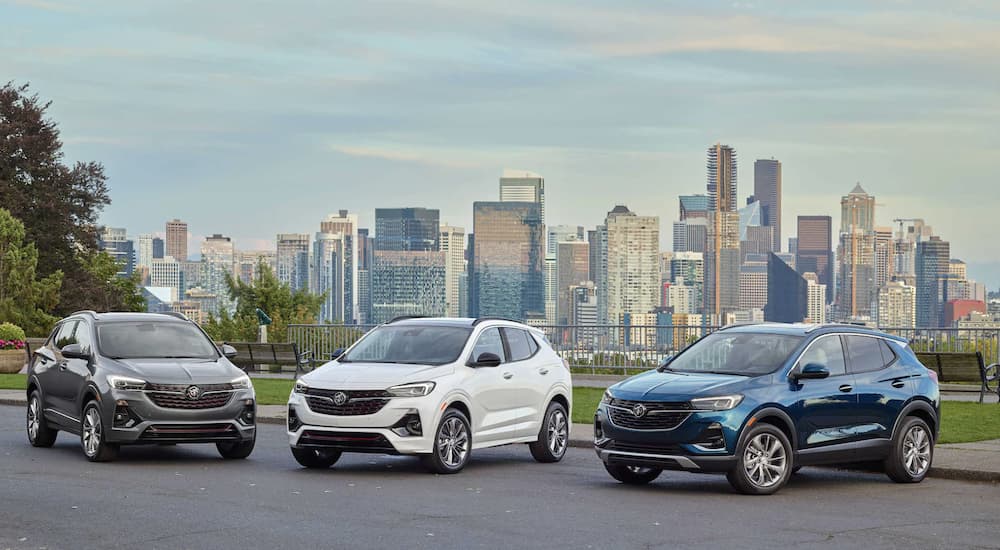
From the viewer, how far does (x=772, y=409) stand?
1448cm

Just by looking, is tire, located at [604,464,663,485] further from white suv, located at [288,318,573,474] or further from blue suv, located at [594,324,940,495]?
white suv, located at [288,318,573,474]

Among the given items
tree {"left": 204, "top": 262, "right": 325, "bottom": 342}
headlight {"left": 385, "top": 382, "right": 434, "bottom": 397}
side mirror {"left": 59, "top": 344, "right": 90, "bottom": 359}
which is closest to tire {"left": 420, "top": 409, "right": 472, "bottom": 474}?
headlight {"left": 385, "top": 382, "right": 434, "bottom": 397}

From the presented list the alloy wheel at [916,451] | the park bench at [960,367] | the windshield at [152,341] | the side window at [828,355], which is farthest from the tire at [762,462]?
the park bench at [960,367]

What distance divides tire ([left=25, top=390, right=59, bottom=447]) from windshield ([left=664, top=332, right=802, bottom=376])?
8.12 meters

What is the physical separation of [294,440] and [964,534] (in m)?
7.17

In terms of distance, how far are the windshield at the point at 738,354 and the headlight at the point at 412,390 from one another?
2.52 metres

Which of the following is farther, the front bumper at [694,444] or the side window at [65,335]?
the side window at [65,335]

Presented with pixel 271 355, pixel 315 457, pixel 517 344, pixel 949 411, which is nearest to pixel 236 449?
pixel 315 457

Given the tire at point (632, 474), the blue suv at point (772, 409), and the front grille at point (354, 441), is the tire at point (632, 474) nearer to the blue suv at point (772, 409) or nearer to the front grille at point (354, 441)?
the blue suv at point (772, 409)

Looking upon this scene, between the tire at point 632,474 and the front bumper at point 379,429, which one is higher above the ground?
the front bumper at point 379,429

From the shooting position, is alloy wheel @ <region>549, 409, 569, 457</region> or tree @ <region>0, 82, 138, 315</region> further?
tree @ <region>0, 82, 138, 315</region>

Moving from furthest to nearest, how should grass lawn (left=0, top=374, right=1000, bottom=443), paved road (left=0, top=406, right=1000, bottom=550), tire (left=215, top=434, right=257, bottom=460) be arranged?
grass lawn (left=0, top=374, right=1000, bottom=443) < tire (left=215, top=434, right=257, bottom=460) < paved road (left=0, top=406, right=1000, bottom=550)

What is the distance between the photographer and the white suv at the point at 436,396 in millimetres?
15641

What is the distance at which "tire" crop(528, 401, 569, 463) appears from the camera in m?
17.7
